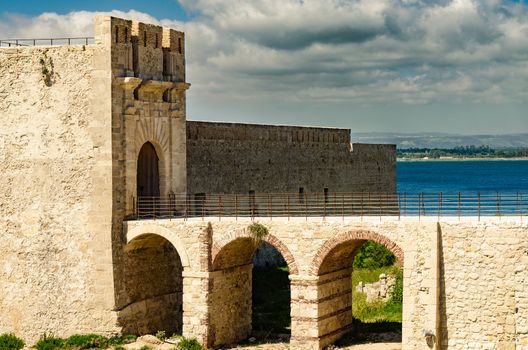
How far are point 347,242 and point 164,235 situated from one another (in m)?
4.95

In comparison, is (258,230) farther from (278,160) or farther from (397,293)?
(278,160)

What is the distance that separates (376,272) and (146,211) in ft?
36.4

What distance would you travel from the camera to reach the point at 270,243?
75.2 ft

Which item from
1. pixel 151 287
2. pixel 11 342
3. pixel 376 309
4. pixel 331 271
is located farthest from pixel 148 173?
pixel 376 309

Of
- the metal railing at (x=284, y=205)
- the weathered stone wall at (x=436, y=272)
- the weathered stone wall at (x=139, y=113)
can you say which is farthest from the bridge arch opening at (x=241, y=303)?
the weathered stone wall at (x=139, y=113)

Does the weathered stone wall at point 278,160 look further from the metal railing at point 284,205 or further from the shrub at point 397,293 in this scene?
the shrub at point 397,293

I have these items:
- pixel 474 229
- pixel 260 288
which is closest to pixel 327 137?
pixel 260 288

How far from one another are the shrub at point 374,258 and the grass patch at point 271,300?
9.59 ft

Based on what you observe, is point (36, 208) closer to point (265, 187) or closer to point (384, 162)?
point (265, 187)

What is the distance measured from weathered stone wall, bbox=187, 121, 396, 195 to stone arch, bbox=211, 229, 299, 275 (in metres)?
6.32

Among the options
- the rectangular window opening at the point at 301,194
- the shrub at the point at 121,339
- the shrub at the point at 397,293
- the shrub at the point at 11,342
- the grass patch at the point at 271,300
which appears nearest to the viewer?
the shrub at the point at 121,339

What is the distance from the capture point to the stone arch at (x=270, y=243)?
22.6 meters

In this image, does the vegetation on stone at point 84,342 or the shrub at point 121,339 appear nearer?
the vegetation on stone at point 84,342

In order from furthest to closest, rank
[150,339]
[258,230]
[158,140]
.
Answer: [158,140] < [150,339] < [258,230]
